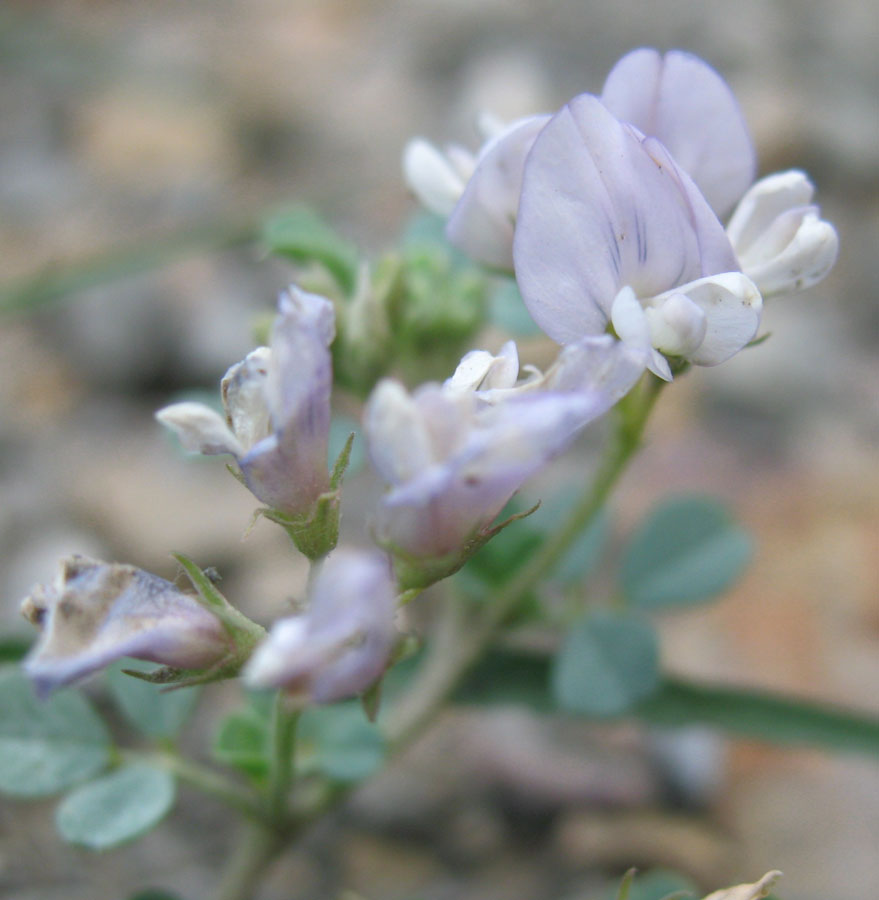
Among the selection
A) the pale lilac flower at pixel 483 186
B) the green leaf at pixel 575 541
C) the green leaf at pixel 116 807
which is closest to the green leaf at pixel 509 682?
the green leaf at pixel 575 541

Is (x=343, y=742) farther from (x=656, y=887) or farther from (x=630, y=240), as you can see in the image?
(x=630, y=240)

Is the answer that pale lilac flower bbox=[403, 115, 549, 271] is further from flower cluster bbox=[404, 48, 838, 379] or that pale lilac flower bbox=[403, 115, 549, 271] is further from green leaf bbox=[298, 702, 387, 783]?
green leaf bbox=[298, 702, 387, 783]

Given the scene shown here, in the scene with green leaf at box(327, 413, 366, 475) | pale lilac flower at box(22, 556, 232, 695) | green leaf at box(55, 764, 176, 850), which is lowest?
green leaf at box(55, 764, 176, 850)

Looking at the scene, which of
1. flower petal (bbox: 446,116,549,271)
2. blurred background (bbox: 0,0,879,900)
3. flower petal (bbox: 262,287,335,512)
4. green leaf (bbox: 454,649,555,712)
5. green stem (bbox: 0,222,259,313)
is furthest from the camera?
green stem (bbox: 0,222,259,313)

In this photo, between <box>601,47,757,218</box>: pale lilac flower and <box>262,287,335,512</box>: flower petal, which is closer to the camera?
<box>262,287,335,512</box>: flower petal

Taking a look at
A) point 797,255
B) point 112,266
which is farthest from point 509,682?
point 112,266

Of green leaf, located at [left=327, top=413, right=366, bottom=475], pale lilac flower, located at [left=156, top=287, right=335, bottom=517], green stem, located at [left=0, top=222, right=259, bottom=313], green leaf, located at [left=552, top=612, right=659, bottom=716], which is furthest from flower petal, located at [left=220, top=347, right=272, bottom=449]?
green stem, located at [left=0, top=222, right=259, bottom=313]
